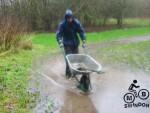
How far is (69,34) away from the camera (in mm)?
12406

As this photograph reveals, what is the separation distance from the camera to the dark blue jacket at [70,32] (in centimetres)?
1214

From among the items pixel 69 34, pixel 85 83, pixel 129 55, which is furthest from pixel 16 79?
pixel 129 55

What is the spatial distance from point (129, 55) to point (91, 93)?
7.17 meters

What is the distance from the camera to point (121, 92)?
1041 cm

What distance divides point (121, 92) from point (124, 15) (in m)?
28.1

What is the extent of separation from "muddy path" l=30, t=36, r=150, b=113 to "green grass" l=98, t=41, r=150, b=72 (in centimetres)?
87

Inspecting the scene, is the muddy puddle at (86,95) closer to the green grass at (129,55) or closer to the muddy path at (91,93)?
the muddy path at (91,93)

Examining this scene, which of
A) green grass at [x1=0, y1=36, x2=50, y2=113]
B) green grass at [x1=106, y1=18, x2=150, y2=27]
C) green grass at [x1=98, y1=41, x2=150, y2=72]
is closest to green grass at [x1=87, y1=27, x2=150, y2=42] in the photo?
green grass at [x1=98, y1=41, x2=150, y2=72]

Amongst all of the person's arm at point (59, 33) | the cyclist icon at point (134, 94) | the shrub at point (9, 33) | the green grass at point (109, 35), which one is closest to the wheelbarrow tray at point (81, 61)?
the person's arm at point (59, 33)

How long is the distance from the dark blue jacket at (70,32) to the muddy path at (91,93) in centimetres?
117

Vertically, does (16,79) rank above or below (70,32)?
below

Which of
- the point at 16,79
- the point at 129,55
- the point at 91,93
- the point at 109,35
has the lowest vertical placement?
the point at 109,35

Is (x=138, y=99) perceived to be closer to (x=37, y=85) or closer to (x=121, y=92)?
(x=121, y=92)

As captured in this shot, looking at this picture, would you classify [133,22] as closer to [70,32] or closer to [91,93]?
[70,32]
